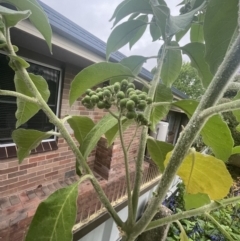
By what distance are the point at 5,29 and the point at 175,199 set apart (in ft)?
20.7

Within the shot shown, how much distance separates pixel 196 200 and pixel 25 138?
1.74 feet

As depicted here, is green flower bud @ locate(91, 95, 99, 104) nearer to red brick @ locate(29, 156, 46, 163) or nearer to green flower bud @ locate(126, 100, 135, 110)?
green flower bud @ locate(126, 100, 135, 110)

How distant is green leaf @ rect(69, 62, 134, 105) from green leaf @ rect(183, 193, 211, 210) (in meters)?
0.40

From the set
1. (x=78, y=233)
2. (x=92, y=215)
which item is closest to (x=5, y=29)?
(x=78, y=233)

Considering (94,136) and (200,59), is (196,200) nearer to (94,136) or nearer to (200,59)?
(94,136)

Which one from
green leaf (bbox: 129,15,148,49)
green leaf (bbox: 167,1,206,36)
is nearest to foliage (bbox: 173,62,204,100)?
green leaf (bbox: 129,15,148,49)

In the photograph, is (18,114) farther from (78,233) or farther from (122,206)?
(122,206)

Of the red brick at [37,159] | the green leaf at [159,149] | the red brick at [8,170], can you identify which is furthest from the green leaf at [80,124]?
the red brick at [37,159]

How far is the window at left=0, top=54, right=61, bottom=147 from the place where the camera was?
2487 millimetres

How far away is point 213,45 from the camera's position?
0.44 meters

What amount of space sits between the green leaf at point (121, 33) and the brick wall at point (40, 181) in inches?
55.7

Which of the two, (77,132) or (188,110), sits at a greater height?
(188,110)

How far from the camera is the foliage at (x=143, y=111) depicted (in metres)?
0.38

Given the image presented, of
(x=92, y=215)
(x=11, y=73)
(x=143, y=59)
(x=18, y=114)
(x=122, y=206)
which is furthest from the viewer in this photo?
(x=122, y=206)
